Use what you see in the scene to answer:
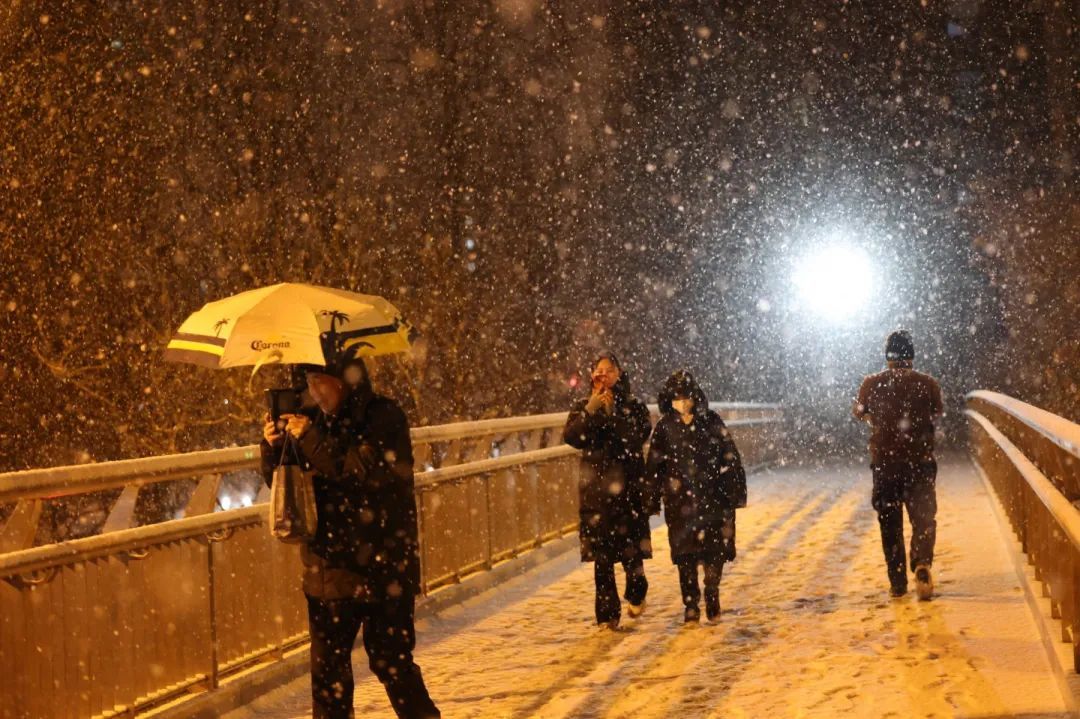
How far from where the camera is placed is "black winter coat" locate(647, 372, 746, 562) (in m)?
9.88

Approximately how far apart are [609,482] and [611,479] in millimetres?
23

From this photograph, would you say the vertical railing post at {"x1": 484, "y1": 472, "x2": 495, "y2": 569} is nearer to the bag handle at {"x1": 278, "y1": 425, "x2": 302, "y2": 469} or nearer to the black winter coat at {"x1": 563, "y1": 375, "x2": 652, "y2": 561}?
the black winter coat at {"x1": 563, "y1": 375, "x2": 652, "y2": 561}

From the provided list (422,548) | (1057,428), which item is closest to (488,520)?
(422,548)

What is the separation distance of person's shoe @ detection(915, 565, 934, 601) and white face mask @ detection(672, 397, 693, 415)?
83.8 inches

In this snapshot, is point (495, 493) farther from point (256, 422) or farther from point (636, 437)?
point (256, 422)

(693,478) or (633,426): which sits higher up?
(633,426)

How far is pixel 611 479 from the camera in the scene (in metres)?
9.83

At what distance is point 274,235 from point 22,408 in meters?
6.55

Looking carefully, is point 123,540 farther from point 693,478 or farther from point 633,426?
point 693,478

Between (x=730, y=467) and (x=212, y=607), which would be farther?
(x=730, y=467)

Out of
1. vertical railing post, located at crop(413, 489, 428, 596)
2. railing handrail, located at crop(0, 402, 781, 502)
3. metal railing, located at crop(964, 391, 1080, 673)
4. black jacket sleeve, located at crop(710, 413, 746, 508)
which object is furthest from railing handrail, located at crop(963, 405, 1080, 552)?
vertical railing post, located at crop(413, 489, 428, 596)

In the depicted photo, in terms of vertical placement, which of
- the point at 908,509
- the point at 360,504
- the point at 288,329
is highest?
the point at 288,329

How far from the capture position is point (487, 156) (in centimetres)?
3653

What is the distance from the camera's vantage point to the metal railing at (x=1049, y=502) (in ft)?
22.9
